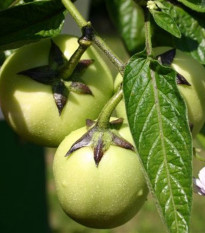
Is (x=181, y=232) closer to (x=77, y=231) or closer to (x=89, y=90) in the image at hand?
(x=89, y=90)

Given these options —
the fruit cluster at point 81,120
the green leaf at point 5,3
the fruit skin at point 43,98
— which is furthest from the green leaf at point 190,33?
the green leaf at point 5,3

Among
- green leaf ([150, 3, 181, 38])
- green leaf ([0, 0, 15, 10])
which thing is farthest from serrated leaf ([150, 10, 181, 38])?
green leaf ([0, 0, 15, 10])

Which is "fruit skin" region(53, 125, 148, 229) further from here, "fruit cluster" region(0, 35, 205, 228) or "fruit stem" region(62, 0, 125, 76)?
"fruit stem" region(62, 0, 125, 76)

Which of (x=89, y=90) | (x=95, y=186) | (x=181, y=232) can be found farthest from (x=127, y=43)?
(x=181, y=232)

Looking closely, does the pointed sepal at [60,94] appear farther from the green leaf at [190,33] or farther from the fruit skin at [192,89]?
the green leaf at [190,33]

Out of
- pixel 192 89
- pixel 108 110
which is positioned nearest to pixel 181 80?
pixel 192 89

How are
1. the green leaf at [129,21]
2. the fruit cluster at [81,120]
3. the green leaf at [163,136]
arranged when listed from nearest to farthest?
the green leaf at [163,136], the fruit cluster at [81,120], the green leaf at [129,21]
